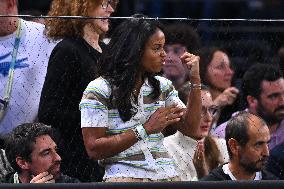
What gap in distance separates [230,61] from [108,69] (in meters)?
0.92

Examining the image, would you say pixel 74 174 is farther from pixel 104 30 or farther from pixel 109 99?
pixel 104 30

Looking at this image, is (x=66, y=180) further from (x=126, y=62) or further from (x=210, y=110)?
(x=210, y=110)

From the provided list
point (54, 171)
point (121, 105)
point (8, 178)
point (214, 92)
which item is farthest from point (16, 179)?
point (214, 92)

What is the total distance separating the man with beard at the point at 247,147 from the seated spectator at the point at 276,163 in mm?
63

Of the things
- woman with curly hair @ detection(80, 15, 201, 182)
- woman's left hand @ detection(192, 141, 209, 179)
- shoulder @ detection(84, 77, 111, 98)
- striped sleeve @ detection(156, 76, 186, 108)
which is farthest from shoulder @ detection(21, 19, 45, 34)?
woman's left hand @ detection(192, 141, 209, 179)

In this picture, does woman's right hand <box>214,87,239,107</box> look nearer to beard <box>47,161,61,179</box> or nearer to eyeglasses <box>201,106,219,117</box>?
eyeglasses <box>201,106,219,117</box>

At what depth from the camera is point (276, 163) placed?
6781 millimetres

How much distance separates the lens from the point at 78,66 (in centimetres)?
667

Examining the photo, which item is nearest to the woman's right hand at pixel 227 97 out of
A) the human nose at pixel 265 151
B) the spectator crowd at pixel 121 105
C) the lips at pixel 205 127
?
the spectator crowd at pixel 121 105

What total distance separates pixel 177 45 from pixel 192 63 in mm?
330

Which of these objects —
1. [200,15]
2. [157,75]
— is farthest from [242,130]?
[200,15]

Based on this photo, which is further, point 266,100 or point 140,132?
point 266,100

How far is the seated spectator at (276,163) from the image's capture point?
22.1 ft

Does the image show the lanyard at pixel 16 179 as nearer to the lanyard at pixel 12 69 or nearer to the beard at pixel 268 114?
the lanyard at pixel 12 69
